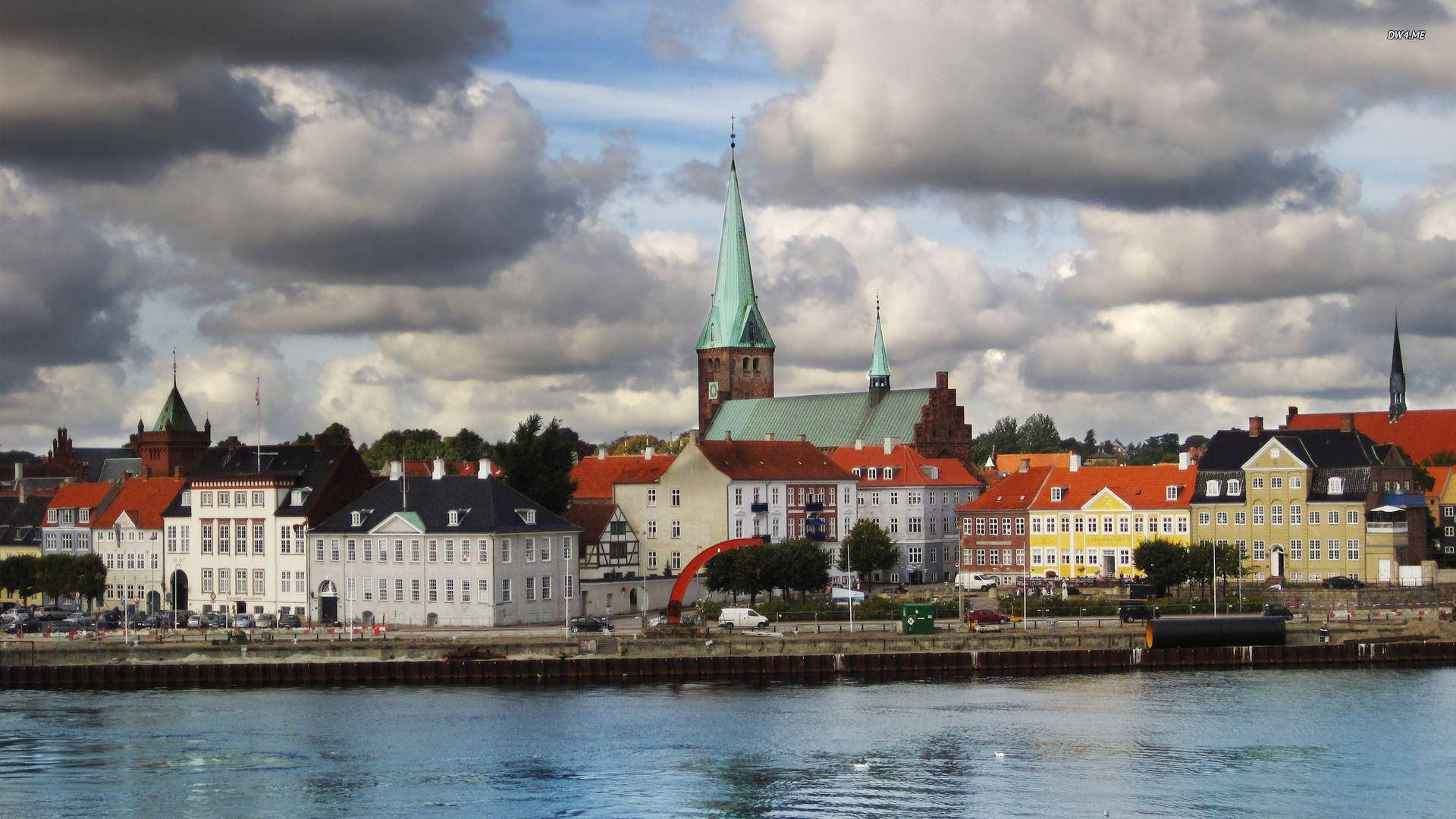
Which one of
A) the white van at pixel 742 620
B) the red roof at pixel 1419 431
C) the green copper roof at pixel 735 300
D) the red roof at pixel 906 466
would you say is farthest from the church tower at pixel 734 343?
the white van at pixel 742 620

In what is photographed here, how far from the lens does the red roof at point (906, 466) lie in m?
119

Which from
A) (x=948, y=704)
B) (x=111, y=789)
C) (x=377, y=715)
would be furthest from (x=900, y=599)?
(x=111, y=789)

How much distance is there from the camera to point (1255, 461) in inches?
4072

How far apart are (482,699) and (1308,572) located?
5034 cm

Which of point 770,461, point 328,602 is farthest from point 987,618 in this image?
point 328,602

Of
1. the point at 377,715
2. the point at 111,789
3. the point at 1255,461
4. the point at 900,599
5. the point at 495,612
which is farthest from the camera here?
the point at 1255,461

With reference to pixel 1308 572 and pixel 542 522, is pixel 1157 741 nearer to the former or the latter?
pixel 542 522

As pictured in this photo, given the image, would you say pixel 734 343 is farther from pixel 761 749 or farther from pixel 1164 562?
pixel 761 749

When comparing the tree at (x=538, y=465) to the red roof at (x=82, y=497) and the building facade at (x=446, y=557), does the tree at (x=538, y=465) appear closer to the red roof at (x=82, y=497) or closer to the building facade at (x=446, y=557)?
the building facade at (x=446, y=557)

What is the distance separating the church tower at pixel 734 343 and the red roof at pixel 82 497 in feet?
179

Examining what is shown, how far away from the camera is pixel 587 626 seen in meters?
83.2

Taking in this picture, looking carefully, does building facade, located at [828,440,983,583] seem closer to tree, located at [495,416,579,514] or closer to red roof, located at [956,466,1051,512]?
red roof, located at [956,466,1051,512]

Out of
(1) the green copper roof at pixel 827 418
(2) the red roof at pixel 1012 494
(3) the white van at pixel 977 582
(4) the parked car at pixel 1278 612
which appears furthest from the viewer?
(1) the green copper roof at pixel 827 418

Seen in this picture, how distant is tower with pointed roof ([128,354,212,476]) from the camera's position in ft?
413
